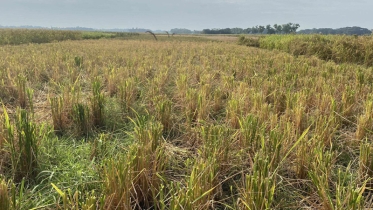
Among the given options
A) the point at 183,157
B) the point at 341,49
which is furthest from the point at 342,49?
the point at 183,157

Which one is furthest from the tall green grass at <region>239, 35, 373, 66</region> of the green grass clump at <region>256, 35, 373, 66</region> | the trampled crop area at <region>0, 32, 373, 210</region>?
the trampled crop area at <region>0, 32, 373, 210</region>

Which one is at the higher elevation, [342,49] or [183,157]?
[342,49]

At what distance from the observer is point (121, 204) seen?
1572 mm

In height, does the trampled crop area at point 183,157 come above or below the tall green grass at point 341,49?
below

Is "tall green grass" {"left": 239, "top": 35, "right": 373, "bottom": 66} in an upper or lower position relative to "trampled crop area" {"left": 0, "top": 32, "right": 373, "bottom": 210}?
upper

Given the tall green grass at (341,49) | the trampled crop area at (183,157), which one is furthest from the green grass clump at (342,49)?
the trampled crop area at (183,157)

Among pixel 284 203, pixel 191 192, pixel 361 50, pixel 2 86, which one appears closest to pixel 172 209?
pixel 191 192

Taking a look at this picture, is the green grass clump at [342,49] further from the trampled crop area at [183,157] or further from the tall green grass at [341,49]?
the trampled crop area at [183,157]

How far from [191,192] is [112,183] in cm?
48

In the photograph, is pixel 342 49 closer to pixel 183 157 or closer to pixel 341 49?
pixel 341 49

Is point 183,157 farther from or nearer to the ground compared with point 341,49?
nearer to the ground

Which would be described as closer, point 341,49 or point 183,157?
point 183,157

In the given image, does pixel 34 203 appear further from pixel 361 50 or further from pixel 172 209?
pixel 361 50

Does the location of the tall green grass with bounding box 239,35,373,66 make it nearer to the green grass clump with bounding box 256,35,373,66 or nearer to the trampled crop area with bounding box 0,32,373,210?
the green grass clump with bounding box 256,35,373,66
